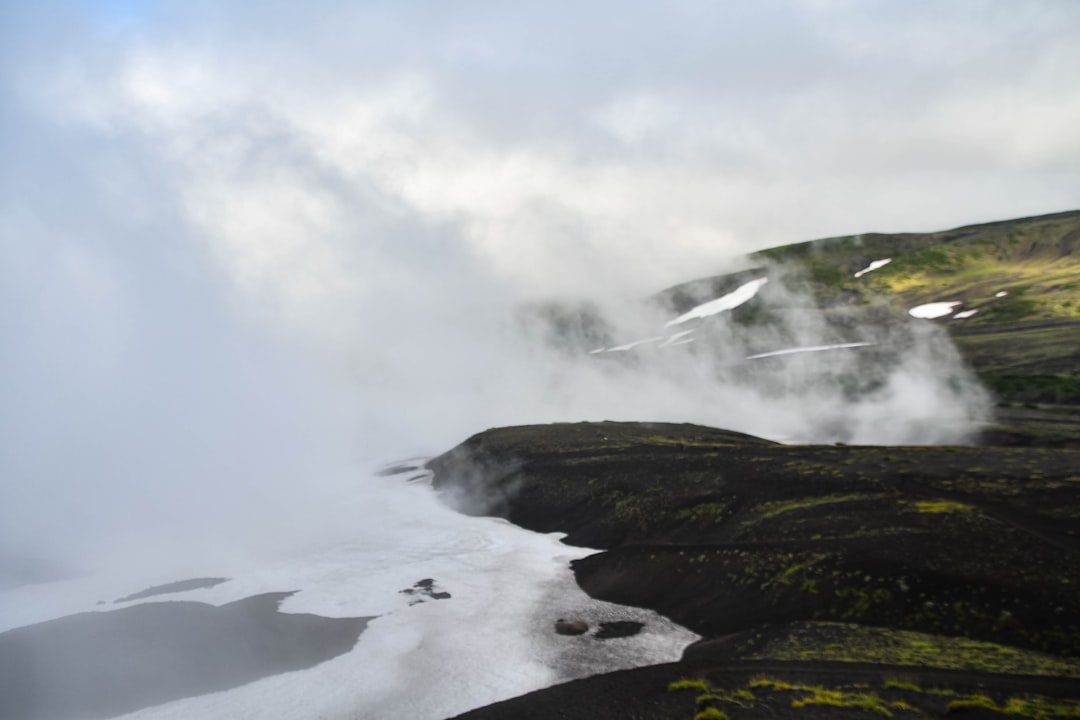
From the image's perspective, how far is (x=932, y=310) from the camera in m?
175

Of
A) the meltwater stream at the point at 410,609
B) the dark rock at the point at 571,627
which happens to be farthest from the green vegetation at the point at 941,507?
the dark rock at the point at 571,627

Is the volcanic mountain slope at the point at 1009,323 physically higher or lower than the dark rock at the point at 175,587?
higher

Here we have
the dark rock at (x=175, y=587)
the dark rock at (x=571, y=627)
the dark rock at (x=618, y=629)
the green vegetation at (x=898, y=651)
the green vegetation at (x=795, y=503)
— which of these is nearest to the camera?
the green vegetation at (x=898, y=651)

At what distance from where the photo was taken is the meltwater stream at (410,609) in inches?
1069

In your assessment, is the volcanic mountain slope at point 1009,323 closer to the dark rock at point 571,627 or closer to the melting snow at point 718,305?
the melting snow at point 718,305

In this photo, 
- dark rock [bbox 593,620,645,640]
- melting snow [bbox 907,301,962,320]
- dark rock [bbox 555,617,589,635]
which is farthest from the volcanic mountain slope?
dark rock [bbox 555,617,589,635]

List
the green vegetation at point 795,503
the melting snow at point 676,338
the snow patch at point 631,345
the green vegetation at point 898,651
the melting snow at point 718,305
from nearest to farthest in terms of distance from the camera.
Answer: the green vegetation at point 898,651 < the green vegetation at point 795,503 < the melting snow at point 676,338 < the snow patch at point 631,345 < the melting snow at point 718,305

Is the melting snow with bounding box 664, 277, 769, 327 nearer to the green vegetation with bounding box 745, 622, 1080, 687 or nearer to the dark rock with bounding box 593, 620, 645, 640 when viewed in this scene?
the dark rock with bounding box 593, 620, 645, 640

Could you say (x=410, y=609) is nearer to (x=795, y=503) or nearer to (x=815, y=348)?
(x=795, y=503)

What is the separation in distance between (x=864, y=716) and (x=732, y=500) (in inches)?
998

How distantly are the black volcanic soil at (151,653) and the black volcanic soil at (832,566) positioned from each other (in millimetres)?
13134

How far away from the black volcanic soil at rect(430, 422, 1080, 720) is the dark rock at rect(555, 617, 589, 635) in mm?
4766

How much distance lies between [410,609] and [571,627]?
10009 millimetres

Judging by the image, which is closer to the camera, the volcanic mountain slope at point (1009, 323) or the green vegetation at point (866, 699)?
the green vegetation at point (866, 699)
